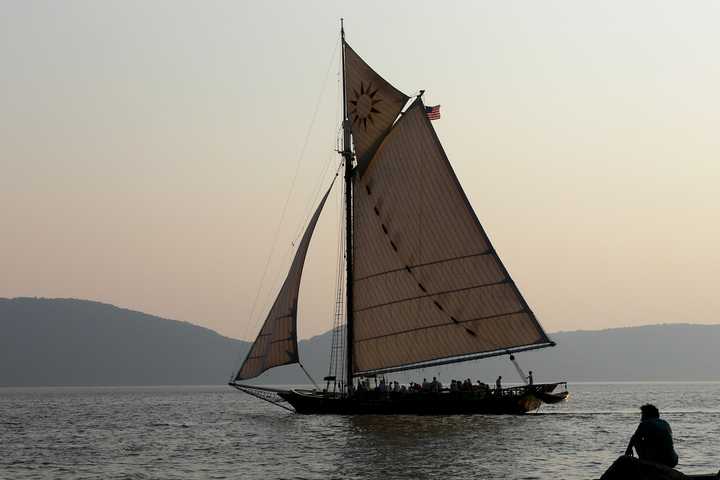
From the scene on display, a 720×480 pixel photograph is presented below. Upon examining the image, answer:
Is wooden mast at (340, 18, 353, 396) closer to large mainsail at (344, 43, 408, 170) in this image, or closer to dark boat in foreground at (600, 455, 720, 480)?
large mainsail at (344, 43, 408, 170)

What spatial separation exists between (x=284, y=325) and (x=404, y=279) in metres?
8.46

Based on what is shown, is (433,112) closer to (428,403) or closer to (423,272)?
(423,272)

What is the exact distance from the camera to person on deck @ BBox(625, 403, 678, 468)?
26047 millimetres

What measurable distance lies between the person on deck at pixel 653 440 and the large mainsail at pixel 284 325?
48465 mm

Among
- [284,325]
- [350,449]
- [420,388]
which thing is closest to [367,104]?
[284,325]

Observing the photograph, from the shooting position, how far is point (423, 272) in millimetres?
72000

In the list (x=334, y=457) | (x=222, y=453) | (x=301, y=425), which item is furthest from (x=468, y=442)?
(x=301, y=425)

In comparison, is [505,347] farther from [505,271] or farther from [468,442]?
[468,442]

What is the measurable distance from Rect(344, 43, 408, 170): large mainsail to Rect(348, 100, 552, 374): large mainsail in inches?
43.0

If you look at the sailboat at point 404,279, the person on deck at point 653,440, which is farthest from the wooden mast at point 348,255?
the person on deck at point 653,440

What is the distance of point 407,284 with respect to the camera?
238 feet

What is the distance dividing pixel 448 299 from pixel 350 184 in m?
11.0

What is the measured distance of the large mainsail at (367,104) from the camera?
244 feet

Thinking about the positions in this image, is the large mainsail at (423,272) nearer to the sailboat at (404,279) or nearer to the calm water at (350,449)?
the sailboat at (404,279)
